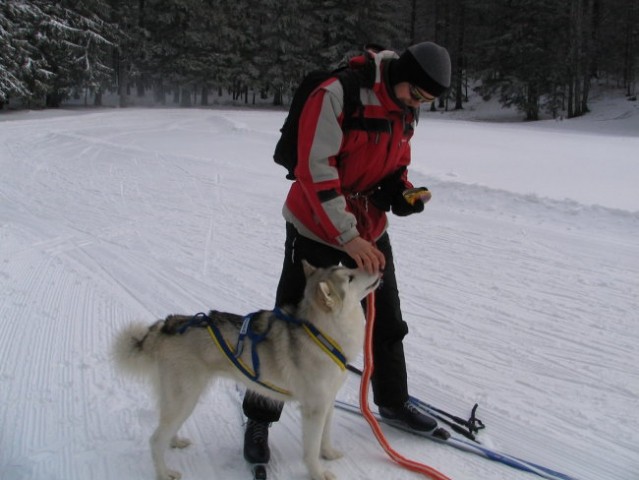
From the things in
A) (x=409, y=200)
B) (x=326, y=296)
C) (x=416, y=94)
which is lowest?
(x=326, y=296)

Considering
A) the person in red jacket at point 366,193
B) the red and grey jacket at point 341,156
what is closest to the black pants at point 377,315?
the person in red jacket at point 366,193

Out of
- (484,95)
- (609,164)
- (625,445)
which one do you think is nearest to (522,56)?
(484,95)

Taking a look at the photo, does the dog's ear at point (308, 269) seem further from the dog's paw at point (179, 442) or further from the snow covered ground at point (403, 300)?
the dog's paw at point (179, 442)

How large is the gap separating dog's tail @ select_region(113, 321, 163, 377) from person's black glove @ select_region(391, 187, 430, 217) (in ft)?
5.10

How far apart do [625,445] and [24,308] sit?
5.05m

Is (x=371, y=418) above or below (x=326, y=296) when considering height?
below

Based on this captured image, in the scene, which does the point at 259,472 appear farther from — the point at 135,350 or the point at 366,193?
the point at 366,193

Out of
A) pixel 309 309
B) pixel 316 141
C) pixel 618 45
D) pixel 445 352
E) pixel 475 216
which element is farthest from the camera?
pixel 618 45

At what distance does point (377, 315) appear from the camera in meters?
3.24

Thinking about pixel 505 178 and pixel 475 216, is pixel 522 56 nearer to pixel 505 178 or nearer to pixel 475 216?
pixel 505 178

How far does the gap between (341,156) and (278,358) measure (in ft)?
3.74

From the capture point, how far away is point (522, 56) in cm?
3219

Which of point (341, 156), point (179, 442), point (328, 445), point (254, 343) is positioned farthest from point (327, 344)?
point (179, 442)

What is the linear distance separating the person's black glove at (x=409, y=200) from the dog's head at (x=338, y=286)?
51 cm
